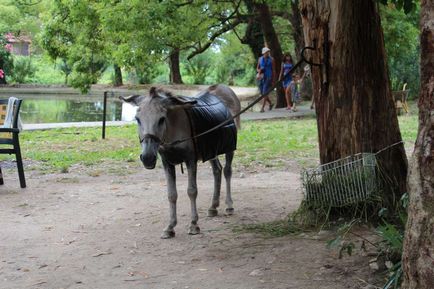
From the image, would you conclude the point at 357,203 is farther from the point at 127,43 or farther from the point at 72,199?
the point at 127,43

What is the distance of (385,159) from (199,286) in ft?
8.32

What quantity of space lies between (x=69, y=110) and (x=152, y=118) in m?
22.3

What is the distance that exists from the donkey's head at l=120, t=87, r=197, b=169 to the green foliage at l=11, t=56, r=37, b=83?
41.3 m

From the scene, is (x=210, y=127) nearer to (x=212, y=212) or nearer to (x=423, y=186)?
(x=212, y=212)

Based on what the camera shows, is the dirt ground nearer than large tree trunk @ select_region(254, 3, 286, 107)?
Yes

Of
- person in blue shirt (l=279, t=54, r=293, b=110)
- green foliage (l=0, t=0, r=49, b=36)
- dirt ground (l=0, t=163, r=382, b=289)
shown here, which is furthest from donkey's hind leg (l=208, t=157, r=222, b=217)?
green foliage (l=0, t=0, r=49, b=36)

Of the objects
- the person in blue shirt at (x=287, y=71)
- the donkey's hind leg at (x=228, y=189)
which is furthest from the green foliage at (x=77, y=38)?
the donkey's hind leg at (x=228, y=189)

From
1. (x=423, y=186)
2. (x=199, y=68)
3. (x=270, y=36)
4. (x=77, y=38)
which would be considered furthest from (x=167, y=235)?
(x=199, y=68)

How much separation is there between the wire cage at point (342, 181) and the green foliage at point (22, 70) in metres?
41.9

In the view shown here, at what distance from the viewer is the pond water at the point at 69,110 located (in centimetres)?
2308

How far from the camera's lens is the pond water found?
2308cm

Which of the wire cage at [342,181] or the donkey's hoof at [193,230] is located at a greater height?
the wire cage at [342,181]

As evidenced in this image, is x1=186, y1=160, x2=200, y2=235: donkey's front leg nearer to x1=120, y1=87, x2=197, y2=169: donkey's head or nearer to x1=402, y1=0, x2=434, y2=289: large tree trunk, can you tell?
x1=120, y1=87, x2=197, y2=169: donkey's head

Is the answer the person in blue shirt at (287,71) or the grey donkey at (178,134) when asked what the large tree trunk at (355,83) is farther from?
the person in blue shirt at (287,71)
